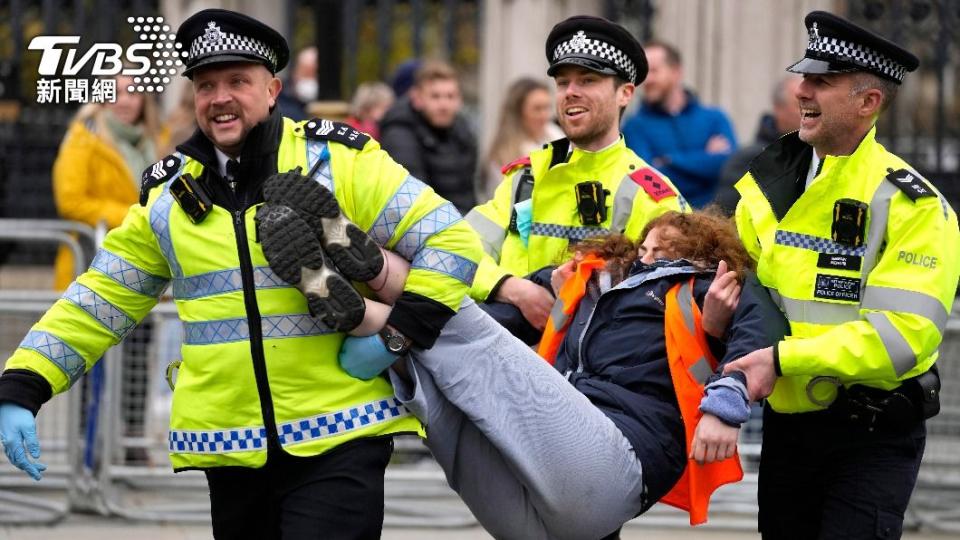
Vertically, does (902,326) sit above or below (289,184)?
below

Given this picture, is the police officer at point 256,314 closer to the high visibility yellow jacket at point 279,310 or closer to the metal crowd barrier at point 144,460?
the high visibility yellow jacket at point 279,310

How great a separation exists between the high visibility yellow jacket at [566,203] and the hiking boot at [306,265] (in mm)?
1302

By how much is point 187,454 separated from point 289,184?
0.83 m

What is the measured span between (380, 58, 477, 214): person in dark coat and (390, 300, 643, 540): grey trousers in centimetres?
435

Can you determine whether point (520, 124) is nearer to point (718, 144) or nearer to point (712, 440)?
point (718, 144)

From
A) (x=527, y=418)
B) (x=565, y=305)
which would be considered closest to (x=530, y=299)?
(x=565, y=305)

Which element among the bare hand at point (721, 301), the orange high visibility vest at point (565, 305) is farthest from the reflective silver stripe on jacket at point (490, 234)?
the bare hand at point (721, 301)

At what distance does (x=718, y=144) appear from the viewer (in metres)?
9.51

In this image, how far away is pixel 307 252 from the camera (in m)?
4.31

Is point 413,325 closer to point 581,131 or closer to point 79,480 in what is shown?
point 581,131

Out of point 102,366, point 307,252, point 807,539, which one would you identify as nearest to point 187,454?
point 307,252

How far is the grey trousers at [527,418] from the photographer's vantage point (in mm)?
4719

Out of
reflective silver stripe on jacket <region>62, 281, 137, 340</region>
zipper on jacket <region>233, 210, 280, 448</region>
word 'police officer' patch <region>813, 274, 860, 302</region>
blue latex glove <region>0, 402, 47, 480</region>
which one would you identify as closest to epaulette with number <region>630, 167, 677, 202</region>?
word 'police officer' patch <region>813, 274, 860, 302</region>

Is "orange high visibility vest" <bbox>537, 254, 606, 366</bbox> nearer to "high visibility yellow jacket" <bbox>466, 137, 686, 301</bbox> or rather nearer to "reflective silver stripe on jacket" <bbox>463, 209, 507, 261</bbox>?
"high visibility yellow jacket" <bbox>466, 137, 686, 301</bbox>
